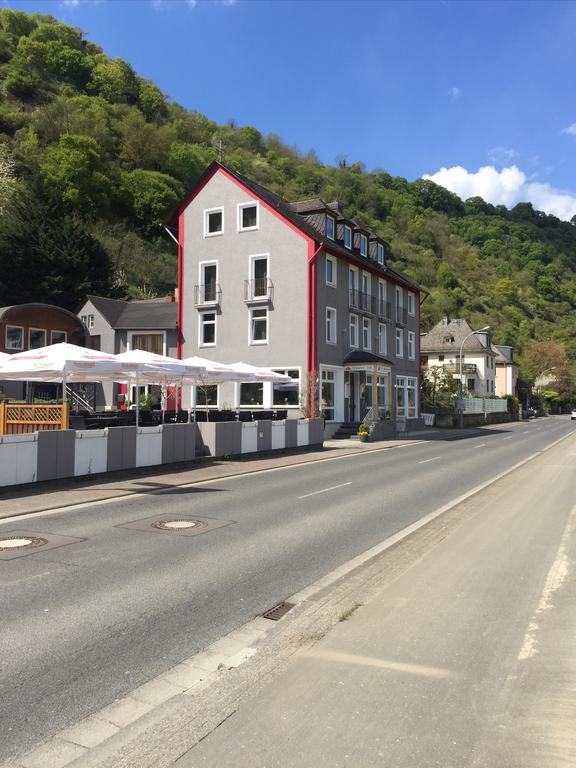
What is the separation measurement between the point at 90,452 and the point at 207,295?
2248 centimetres

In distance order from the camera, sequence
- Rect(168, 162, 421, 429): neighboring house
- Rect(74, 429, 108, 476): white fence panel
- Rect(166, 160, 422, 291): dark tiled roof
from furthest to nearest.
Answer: Rect(166, 160, 422, 291): dark tiled roof
Rect(168, 162, 421, 429): neighboring house
Rect(74, 429, 108, 476): white fence panel

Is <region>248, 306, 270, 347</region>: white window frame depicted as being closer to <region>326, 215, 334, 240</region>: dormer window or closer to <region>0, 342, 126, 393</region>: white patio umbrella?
<region>326, 215, 334, 240</region>: dormer window

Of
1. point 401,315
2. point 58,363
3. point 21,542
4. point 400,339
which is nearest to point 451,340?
point 401,315

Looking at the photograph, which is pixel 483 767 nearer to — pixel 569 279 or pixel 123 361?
pixel 123 361

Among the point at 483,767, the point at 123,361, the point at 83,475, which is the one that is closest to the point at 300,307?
the point at 123,361

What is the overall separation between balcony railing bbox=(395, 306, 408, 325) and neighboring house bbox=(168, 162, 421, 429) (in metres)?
4.29

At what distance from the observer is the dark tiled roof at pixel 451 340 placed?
7744 cm

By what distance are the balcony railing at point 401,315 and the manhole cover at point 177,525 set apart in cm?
3502

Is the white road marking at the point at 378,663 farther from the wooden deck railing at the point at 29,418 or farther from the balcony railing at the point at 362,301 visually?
the balcony railing at the point at 362,301

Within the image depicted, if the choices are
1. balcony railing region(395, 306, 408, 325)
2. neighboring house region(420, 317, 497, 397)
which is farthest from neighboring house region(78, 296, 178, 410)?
neighboring house region(420, 317, 497, 397)

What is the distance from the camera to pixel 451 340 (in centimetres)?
7775

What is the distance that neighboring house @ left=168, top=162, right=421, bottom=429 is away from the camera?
32.8 meters

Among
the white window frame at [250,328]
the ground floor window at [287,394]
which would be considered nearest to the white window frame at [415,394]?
the ground floor window at [287,394]

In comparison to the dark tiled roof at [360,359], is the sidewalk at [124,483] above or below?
below
